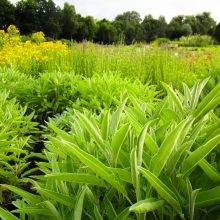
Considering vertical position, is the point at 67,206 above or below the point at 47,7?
below

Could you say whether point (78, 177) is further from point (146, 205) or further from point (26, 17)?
point (26, 17)

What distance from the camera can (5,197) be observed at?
111 inches

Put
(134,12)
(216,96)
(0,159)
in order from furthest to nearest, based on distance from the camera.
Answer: (134,12)
(0,159)
(216,96)

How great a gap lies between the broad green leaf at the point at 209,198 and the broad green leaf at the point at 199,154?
2.9 inches

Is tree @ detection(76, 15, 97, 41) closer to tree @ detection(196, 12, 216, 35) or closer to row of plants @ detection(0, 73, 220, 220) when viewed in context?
tree @ detection(196, 12, 216, 35)

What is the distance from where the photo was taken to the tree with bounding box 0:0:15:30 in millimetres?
50250

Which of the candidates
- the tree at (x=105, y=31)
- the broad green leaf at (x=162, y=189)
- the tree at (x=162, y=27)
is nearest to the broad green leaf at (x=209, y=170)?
the broad green leaf at (x=162, y=189)

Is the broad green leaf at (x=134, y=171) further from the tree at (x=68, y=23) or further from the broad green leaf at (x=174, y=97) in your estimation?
the tree at (x=68, y=23)

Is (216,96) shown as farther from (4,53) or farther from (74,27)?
(74,27)

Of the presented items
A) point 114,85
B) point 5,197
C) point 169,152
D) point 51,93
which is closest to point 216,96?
point 169,152

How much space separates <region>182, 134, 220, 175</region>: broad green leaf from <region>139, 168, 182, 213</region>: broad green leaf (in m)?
0.09

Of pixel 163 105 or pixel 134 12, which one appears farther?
pixel 134 12

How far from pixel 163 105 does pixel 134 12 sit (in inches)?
4257

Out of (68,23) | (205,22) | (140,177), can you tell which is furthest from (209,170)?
(205,22)
